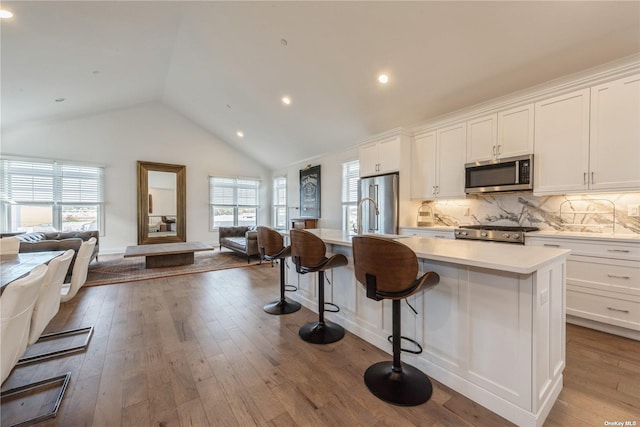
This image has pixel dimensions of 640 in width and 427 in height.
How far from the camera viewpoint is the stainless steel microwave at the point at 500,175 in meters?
3.01

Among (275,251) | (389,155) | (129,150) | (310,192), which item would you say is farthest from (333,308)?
(129,150)

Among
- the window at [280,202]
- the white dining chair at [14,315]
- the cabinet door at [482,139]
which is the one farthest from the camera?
the window at [280,202]

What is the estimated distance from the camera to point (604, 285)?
7.89 feet

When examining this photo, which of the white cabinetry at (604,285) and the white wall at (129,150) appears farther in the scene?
the white wall at (129,150)

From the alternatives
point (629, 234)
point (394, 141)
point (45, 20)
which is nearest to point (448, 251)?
point (629, 234)

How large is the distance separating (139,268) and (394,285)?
213 inches

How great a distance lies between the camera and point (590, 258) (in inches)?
97.5

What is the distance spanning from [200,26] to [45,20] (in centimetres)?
176

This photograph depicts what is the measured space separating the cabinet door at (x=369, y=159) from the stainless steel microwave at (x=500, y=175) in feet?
4.80

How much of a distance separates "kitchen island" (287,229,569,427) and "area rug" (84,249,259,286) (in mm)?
4299

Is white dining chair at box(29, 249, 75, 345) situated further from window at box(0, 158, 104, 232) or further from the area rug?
window at box(0, 158, 104, 232)

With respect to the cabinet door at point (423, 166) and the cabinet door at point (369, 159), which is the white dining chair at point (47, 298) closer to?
the cabinet door at point (369, 159)

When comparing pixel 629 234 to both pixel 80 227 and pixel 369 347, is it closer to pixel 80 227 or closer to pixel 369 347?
pixel 369 347

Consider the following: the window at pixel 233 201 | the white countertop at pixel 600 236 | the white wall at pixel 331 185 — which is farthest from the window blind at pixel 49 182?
the white countertop at pixel 600 236
